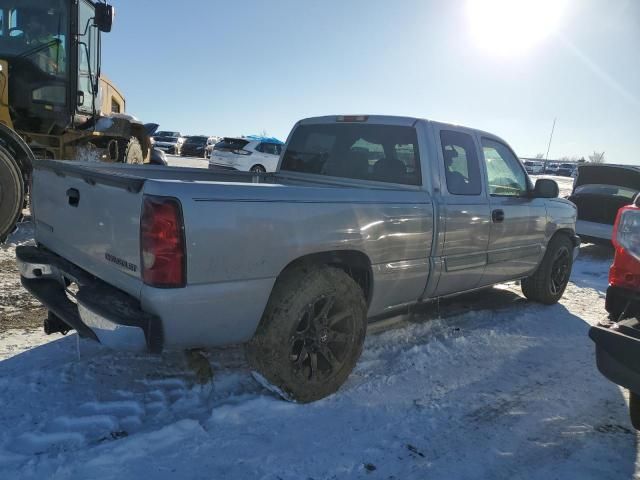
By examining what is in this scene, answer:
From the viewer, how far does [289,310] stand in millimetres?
3021

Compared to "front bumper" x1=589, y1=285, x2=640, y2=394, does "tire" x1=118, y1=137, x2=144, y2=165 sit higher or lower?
higher

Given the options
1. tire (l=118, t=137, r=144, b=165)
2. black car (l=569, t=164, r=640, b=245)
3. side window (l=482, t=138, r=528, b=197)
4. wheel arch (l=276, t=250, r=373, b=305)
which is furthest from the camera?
black car (l=569, t=164, r=640, b=245)

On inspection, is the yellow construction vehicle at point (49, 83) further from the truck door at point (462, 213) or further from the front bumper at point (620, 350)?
the front bumper at point (620, 350)

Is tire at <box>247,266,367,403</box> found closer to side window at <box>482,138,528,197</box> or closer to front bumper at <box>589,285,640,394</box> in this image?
front bumper at <box>589,285,640,394</box>

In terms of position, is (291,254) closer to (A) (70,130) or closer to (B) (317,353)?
(B) (317,353)

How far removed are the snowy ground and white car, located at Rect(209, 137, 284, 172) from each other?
13.5 metres

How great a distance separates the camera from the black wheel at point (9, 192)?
19.3ft

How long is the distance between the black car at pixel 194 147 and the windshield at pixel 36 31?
1060 inches

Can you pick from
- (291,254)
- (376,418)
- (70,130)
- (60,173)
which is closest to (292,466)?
(376,418)

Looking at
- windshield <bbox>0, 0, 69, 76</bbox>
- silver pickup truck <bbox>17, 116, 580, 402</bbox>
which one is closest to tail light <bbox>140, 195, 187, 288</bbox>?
silver pickup truck <bbox>17, 116, 580, 402</bbox>

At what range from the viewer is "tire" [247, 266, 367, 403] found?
3027 mm

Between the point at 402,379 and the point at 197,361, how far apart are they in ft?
4.84

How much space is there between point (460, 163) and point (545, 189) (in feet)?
4.03

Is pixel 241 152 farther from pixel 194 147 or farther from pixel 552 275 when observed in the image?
pixel 194 147
